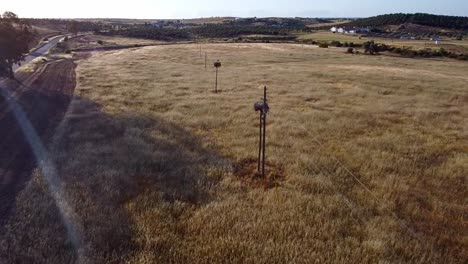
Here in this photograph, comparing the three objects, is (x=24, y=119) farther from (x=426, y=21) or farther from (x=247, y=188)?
(x=426, y=21)

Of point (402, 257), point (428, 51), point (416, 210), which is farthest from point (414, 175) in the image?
point (428, 51)

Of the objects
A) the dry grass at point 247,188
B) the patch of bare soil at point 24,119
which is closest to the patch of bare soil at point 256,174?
the dry grass at point 247,188

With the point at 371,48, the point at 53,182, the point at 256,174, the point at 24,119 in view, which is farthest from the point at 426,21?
the point at 53,182

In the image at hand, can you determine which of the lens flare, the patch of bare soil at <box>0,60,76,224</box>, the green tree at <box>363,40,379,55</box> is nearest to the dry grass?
the lens flare

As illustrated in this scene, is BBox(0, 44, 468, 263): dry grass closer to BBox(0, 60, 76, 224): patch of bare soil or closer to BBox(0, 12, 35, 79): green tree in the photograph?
BBox(0, 60, 76, 224): patch of bare soil

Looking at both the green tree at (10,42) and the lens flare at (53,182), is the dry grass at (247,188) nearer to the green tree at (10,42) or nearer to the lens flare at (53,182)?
the lens flare at (53,182)

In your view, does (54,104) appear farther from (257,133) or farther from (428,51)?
(428,51)
